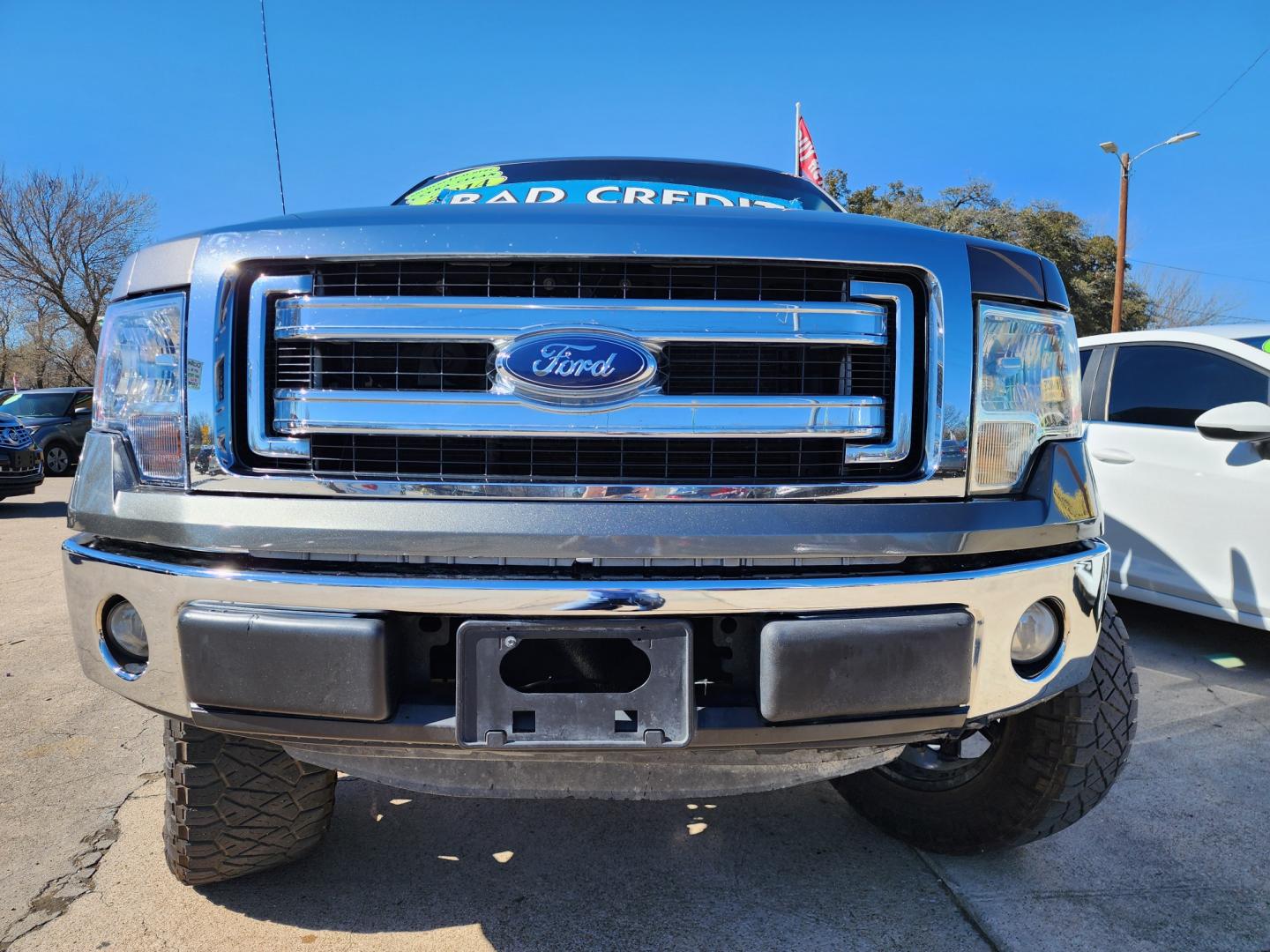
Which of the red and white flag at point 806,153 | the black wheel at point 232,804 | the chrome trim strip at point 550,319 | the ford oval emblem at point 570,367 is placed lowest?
the black wheel at point 232,804

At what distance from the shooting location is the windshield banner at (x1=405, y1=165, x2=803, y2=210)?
276cm

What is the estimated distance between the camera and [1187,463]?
3.90 m

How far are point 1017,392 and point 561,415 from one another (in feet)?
3.00

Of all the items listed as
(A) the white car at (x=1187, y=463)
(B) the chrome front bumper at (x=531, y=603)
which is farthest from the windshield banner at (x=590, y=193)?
(A) the white car at (x=1187, y=463)

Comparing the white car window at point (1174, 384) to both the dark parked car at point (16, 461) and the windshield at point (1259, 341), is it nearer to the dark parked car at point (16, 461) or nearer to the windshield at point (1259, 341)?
the windshield at point (1259, 341)

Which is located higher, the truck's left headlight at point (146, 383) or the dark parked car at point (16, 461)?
the truck's left headlight at point (146, 383)

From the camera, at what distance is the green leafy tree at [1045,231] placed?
25.3 meters

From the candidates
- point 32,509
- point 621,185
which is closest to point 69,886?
point 621,185

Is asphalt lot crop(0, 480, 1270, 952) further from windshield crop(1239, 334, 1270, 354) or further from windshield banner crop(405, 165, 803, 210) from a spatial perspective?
windshield crop(1239, 334, 1270, 354)

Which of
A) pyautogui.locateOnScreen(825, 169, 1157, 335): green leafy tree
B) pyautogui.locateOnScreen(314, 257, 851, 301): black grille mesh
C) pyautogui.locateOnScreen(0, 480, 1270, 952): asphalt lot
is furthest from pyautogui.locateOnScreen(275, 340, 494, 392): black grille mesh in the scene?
pyautogui.locateOnScreen(825, 169, 1157, 335): green leafy tree

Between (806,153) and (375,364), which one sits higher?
(806,153)

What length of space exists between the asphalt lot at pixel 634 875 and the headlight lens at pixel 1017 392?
3.47 ft

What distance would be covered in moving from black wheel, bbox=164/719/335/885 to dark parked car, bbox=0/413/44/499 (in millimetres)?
9833

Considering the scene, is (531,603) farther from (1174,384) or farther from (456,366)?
(1174,384)
